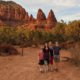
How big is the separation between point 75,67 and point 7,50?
41.0 ft

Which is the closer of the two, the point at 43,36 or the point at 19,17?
the point at 43,36

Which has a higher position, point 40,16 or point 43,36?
point 40,16

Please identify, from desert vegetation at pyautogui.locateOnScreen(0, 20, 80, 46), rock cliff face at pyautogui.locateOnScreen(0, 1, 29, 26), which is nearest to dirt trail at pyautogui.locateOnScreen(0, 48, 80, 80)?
desert vegetation at pyautogui.locateOnScreen(0, 20, 80, 46)

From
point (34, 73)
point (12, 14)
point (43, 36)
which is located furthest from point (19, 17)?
point (34, 73)

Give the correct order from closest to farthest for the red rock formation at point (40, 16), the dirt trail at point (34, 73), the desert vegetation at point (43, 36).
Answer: the dirt trail at point (34, 73)
the desert vegetation at point (43, 36)
the red rock formation at point (40, 16)

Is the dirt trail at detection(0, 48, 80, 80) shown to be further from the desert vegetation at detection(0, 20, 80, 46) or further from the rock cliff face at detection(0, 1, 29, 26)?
the rock cliff face at detection(0, 1, 29, 26)

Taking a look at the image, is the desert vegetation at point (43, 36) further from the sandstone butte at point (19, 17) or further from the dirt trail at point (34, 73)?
the sandstone butte at point (19, 17)

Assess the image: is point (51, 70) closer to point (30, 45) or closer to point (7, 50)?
point (7, 50)

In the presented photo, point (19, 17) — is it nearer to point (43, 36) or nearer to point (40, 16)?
point (40, 16)

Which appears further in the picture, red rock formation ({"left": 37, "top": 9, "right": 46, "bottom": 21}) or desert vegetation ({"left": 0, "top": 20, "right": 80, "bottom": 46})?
red rock formation ({"left": 37, "top": 9, "right": 46, "bottom": 21})

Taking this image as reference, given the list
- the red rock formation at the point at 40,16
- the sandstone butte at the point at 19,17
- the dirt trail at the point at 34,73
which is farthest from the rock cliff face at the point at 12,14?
the dirt trail at the point at 34,73

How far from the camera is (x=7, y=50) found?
3216 centimetres

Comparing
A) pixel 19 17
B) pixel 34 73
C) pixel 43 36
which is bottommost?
pixel 34 73

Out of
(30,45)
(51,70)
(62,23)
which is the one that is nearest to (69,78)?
(51,70)
